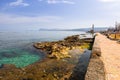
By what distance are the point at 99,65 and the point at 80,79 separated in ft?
8.85

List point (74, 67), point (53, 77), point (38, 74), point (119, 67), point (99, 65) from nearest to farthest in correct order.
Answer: point (99, 65) < point (119, 67) < point (53, 77) < point (38, 74) < point (74, 67)

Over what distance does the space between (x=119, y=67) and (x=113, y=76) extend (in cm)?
300

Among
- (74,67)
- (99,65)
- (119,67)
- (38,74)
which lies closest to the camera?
(99,65)

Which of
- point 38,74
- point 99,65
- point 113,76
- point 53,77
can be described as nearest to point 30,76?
point 38,74

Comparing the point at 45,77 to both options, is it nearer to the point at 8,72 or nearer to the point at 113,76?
the point at 8,72

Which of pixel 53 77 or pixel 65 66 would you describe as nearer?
pixel 53 77

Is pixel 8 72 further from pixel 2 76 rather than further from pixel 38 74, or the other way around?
pixel 38 74

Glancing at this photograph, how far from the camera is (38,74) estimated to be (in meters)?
16.9

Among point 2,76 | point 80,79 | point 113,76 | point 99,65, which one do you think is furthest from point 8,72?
point 113,76

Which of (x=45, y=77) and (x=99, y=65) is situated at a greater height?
(x=99, y=65)

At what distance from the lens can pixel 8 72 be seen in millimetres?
18188

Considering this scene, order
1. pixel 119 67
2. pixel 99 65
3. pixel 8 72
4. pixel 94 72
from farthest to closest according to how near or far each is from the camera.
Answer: pixel 8 72 < pixel 119 67 < pixel 99 65 < pixel 94 72

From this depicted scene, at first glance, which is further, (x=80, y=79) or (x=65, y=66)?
(x=65, y=66)

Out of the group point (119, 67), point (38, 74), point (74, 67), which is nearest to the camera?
point (119, 67)
